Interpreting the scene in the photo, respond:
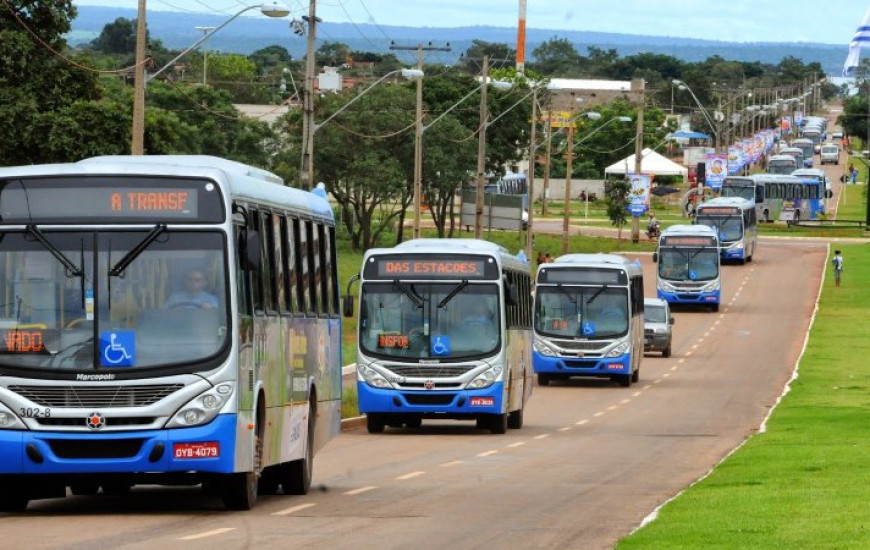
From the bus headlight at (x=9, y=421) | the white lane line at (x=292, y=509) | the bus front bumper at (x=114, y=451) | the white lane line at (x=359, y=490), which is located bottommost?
the white lane line at (x=359, y=490)

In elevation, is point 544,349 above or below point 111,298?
below

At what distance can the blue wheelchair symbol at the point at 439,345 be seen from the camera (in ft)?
99.0

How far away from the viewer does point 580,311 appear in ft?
149

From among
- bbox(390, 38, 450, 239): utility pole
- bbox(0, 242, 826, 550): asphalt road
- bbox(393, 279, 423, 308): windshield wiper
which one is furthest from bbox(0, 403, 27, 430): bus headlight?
bbox(390, 38, 450, 239): utility pole

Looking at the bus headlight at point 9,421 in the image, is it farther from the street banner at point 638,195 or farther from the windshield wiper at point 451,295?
the street banner at point 638,195

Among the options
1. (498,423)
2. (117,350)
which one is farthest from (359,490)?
(498,423)

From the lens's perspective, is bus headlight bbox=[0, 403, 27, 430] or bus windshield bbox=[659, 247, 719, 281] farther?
bus windshield bbox=[659, 247, 719, 281]

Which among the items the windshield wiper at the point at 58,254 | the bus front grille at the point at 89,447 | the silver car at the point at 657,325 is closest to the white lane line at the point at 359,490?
the bus front grille at the point at 89,447

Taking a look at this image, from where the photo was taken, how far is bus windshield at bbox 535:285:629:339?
1785 inches

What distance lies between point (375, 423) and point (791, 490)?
12.9m

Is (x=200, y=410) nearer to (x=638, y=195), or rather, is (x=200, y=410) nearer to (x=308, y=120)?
(x=308, y=120)

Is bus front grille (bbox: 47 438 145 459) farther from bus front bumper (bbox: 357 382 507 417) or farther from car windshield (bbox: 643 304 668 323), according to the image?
car windshield (bbox: 643 304 668 323)

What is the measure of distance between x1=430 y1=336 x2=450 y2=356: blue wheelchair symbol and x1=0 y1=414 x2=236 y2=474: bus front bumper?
1455 cm

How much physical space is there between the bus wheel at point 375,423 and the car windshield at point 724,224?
6311cm
